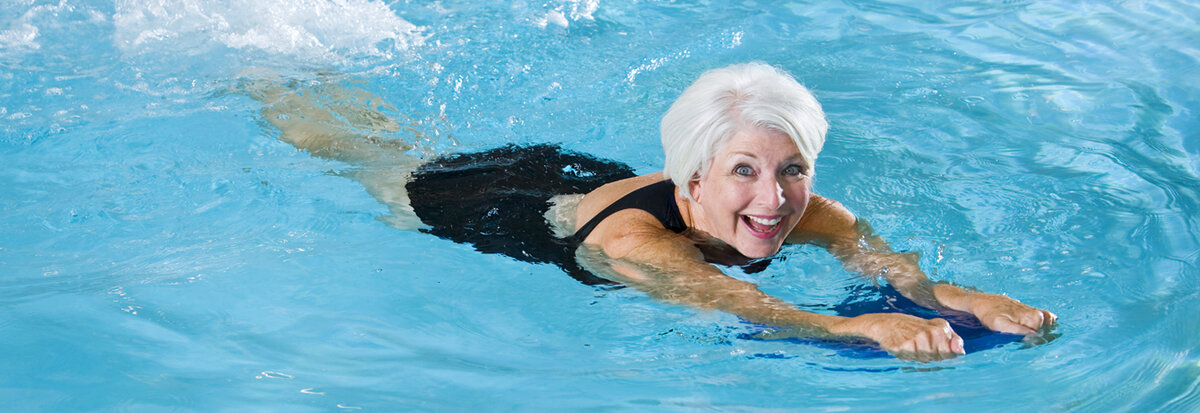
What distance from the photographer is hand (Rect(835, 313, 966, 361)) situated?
2.71m

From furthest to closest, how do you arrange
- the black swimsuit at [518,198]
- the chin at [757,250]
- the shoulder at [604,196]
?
the shoulder at [604,196] < the black swimsuit at [518,198] < the chin at [757,250]

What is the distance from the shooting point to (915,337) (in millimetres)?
2717

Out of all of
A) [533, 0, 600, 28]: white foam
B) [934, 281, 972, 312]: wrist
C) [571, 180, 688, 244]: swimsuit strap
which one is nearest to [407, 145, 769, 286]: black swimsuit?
[571, 180, 688, 244]: swimsuit strap

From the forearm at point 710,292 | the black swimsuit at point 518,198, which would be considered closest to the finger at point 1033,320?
the forearm at point 710,292

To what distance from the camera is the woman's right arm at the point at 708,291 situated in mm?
2736

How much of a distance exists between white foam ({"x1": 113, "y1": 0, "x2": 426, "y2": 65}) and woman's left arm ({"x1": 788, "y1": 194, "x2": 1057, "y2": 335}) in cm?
368

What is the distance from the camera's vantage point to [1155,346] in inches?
134

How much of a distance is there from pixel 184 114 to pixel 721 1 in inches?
180

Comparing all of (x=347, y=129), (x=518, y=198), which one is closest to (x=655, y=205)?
(x=518, y=198)

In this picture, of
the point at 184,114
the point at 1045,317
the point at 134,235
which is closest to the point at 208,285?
the point at 134,235

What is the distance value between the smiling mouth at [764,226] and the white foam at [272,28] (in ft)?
12.6

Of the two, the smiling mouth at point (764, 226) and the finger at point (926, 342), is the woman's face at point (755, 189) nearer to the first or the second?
the smiling mouth at point (764, 226)

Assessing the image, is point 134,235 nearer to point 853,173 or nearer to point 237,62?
point 237,62

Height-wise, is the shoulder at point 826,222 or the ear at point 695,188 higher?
the ear at point 695,188
